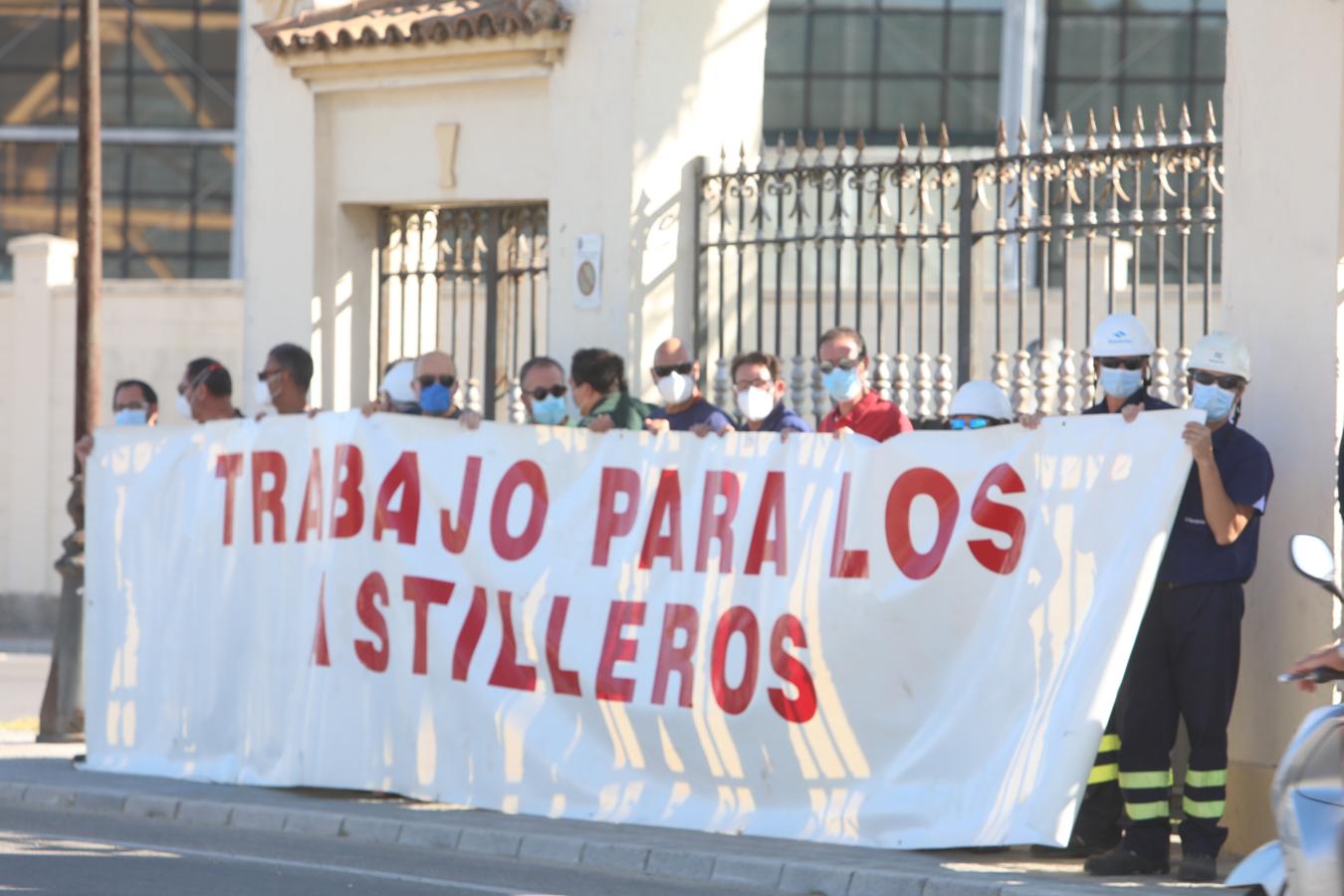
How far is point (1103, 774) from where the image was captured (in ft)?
31.8

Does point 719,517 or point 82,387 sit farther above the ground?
point 82,387

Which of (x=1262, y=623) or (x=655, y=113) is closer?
(x=1262, y=623)

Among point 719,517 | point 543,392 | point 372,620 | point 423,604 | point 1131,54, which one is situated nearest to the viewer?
→ point 719,517

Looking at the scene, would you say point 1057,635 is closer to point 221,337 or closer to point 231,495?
point 231,495

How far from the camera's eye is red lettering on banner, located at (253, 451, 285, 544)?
11.8 m

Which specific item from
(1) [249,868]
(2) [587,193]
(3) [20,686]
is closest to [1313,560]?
(1) [249,868]

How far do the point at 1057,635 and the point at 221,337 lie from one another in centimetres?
1624

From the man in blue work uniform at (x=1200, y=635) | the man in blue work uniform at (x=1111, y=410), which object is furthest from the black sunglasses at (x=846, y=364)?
the man in blue work uniform at (x=1200, y=635)

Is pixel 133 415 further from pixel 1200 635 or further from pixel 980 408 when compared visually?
pixel 1200 635

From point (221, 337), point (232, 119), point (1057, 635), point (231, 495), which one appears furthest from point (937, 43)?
point (1057, 635)

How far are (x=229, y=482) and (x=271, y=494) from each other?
35cm

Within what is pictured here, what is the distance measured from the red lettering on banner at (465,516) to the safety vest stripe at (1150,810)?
11.4 feet

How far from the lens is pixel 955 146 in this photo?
33375mm

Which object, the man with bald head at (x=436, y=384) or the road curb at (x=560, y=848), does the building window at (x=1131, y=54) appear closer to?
the man with bald head at (x=436, y=384)
